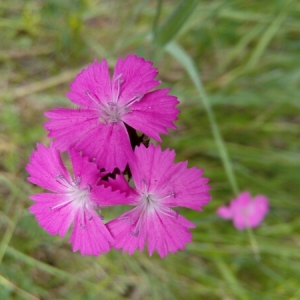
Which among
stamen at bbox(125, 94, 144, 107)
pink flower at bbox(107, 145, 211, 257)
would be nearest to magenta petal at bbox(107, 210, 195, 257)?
pink flower at bbox(107, 145, 211, 257)

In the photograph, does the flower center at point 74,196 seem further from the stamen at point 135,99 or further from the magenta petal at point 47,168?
the stamen at point 135,99

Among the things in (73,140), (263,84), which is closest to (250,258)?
(263,84)

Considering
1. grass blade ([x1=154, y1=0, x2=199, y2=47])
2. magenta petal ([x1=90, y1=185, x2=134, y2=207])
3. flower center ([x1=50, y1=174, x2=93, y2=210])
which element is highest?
grass blade ([x1=154, y1=0, x2=199, y2=47])

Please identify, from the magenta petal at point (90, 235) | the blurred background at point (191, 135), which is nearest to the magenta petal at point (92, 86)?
the magenta petal at point (90, 235)

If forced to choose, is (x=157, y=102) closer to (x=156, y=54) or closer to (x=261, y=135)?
(x=156, y=54)

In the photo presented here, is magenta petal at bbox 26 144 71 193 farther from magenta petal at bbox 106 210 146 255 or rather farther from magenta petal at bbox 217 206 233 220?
magenta petal at bbox 217 206 233 220

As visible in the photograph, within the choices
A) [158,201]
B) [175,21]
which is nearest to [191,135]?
[175,21]

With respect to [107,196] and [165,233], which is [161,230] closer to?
[165,233]
